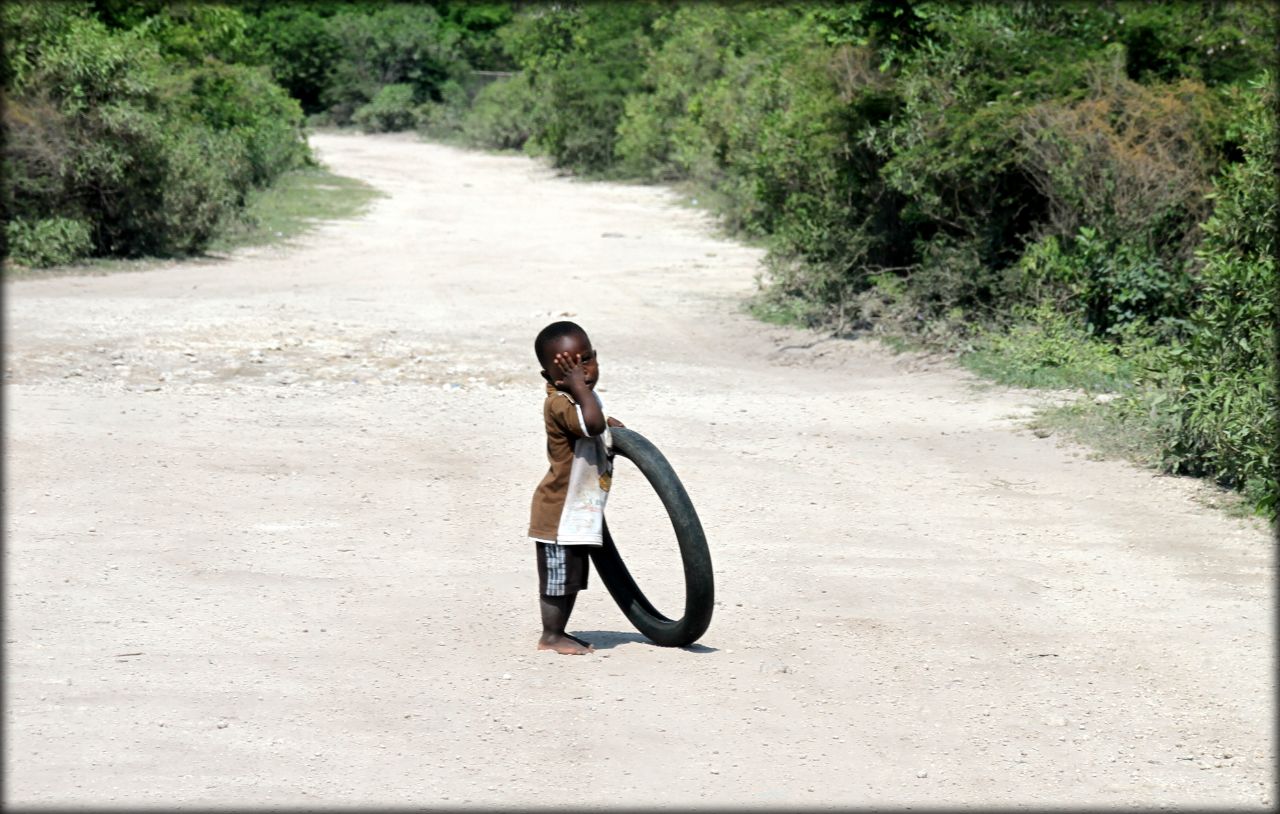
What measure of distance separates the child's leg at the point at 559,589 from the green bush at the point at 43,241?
12.8 meters

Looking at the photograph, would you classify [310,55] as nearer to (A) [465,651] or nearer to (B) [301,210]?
(B) [301,210]

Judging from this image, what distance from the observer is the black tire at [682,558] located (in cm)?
496

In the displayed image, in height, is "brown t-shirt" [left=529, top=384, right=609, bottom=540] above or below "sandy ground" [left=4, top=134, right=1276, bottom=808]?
above

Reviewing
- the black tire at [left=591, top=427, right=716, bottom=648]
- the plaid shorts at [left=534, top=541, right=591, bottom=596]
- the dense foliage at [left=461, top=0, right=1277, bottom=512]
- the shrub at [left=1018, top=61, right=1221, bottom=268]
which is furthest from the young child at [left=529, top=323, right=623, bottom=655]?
the shrub at [left=1018, top=61, right=1221, bottom=268]

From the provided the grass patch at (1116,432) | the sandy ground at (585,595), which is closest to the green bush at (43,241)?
the sandy ground at (585,595)

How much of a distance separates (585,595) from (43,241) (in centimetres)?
1218

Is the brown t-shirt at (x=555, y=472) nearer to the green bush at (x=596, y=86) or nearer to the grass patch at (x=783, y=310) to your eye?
the grass patch at (x=783, y=310)

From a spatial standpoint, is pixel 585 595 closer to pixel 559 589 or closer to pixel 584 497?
pixel 559 589

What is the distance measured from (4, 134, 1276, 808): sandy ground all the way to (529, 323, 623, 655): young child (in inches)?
8.8

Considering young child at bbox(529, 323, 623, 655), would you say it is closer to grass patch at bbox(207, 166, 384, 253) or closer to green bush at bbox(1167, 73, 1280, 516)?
green bush at bbox(1167, 73, 1280, 516)

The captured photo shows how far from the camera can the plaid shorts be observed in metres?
5.18

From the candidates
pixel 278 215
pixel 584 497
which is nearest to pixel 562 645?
pixel 584 497

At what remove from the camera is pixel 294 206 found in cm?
2511

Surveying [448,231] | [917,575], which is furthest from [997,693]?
[448,231]
